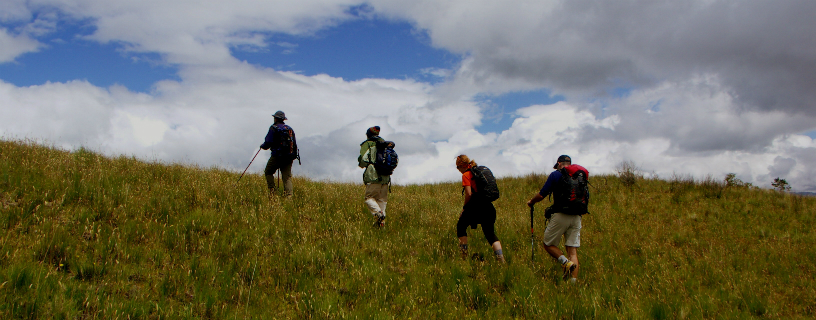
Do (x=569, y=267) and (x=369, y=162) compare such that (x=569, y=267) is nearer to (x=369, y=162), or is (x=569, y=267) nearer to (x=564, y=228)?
(x=564, y=228)

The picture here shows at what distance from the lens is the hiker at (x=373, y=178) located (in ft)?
24.2

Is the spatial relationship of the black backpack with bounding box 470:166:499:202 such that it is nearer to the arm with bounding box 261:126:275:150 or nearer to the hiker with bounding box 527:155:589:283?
the hiker with bounding box 527:155:589:283

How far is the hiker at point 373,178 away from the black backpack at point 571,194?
3.35 metres

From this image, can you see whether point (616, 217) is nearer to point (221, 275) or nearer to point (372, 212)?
point (372, 212)

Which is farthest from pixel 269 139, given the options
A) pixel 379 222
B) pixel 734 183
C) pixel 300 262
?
pixel 734 183

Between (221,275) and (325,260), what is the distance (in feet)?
4.36

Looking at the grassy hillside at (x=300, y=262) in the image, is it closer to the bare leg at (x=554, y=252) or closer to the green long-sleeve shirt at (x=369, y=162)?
the bare leg at (x=554, y=252)

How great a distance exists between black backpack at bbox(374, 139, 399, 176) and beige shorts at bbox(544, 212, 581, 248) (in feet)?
10.6

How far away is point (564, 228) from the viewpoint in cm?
573

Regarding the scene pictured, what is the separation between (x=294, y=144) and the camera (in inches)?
320

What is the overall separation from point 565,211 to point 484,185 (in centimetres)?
128

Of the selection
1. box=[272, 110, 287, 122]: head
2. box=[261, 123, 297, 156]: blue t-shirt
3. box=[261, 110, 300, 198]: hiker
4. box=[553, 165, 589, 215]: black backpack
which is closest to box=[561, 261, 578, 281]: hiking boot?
box=[553, 165, 589, 215]: black backpack

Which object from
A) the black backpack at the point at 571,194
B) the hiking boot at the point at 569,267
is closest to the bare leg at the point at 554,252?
the hiking boot at the point at 569,267

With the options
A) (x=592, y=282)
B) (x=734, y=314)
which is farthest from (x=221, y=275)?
(x=734, y=314)
